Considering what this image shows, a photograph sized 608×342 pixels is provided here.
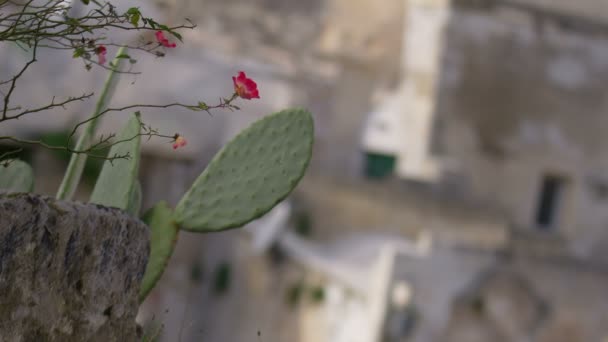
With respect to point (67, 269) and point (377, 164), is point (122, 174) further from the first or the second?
point (377, 164)

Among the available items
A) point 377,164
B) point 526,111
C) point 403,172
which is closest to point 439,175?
point 403,172

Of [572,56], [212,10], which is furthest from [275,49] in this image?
[572,56]

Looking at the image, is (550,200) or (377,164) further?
(377,164)

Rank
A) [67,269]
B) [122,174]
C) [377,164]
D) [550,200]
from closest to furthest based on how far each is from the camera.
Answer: [67,269] → [122,174] → [550,200] → [377,164]

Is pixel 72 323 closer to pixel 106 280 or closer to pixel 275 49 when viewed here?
pixel 106 280

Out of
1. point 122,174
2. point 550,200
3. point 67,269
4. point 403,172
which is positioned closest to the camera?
point 67,269

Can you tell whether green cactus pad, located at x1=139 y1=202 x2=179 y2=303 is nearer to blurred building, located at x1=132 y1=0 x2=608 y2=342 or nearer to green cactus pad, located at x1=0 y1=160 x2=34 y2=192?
green cactus pad, located at x1=0 y1=160 x2=34 y2=192
